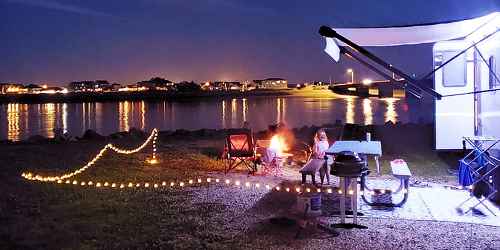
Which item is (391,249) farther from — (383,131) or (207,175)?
(383,131)

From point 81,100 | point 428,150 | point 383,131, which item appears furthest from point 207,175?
point 81,100

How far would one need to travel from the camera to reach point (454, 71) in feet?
31.6

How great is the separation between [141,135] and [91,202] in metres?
12.3

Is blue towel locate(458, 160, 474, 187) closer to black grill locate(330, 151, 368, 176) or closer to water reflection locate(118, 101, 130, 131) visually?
black grill locate(330, 151, 368, 176)

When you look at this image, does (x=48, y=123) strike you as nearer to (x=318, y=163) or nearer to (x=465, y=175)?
(x=318, y=163)

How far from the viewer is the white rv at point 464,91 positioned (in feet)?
26.6

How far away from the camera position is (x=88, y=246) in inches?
215

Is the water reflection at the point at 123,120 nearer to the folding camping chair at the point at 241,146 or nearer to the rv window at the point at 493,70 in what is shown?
the folding camping chair at the point at 241,146

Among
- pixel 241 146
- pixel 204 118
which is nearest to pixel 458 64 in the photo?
pixel 241 146

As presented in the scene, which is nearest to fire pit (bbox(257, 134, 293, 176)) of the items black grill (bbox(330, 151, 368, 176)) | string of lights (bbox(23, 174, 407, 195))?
string of lights (bbox(23, 174, 407, 195))

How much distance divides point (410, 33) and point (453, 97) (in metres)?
2.21

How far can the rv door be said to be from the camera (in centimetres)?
948

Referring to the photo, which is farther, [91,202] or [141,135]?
[141,135]

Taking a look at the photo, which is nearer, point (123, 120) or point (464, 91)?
point (464, 91)
